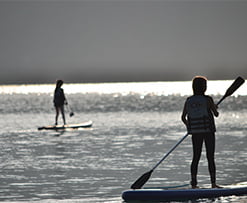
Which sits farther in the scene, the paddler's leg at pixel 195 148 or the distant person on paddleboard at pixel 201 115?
the paddler's leg at pixel 195 148

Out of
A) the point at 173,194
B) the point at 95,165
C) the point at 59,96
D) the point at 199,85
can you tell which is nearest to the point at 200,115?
the point at 199,85

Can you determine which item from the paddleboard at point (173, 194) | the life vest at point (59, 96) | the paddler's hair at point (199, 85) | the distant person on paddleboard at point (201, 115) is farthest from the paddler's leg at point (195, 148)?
the life vest at point (59, 96)

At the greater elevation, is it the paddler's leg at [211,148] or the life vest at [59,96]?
the life vest at [59,96]

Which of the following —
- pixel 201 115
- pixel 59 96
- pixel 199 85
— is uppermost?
pixel 59 96

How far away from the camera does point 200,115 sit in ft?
37.0

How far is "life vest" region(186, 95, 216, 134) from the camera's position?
11266 millimetres

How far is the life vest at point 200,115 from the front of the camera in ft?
37.0

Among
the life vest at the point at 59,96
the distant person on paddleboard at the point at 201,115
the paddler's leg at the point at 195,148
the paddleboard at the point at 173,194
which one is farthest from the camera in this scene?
the life vest at the point at 59,96

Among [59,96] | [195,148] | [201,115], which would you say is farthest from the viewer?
[59,96]

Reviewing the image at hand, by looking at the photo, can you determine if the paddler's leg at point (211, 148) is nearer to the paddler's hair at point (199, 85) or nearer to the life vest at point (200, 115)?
the life vest at point (200, 115)

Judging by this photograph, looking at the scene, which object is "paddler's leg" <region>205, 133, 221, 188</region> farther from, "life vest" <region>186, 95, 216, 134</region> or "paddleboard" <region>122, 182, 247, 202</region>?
"paddleboard" <region>122, 182, 247, 202</region>

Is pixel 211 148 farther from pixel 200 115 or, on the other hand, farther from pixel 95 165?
pixel 95 165

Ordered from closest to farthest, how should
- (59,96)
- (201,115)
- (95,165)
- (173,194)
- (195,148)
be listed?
(173,194), (201,115), (195,148), (95,165), (59,96)

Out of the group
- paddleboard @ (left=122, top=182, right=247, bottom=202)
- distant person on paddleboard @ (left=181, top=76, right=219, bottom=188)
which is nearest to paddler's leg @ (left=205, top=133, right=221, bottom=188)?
distant person on paddleboard @ (left=181, top=76, right=219, bottom=188)
